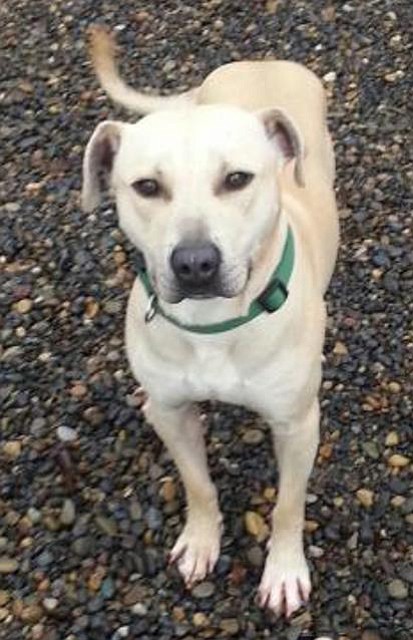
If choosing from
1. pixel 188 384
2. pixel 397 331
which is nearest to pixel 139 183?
pixel 188 384

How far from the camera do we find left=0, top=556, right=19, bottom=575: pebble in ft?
12.3

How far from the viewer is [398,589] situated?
3619 mm

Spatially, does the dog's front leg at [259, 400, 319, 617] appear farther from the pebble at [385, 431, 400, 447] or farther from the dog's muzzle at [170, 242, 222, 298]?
the dog's muzzle at [170, 242, 222, 298]

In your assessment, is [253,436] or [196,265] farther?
[253,436]

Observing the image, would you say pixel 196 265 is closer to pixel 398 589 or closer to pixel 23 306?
pixel 398 589

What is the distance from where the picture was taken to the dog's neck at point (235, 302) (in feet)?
10.1

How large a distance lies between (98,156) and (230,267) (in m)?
0.54

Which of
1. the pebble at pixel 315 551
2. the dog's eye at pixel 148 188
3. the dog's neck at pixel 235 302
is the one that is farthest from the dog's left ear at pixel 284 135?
the pebble at pixel 315 551

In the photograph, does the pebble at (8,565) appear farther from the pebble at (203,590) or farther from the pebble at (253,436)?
the pebble at (253,436)

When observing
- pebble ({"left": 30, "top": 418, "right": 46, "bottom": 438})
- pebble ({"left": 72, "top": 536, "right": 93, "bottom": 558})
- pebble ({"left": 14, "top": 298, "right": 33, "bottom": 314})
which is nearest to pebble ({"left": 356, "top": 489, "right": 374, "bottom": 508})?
pebble ({"left": 72, "top": 536, "right": 93, "bottom": 558})

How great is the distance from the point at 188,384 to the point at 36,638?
981mm

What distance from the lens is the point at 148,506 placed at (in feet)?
12.7

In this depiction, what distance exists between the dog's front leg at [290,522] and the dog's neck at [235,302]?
420 mm

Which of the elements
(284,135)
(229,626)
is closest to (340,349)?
(229,626)
